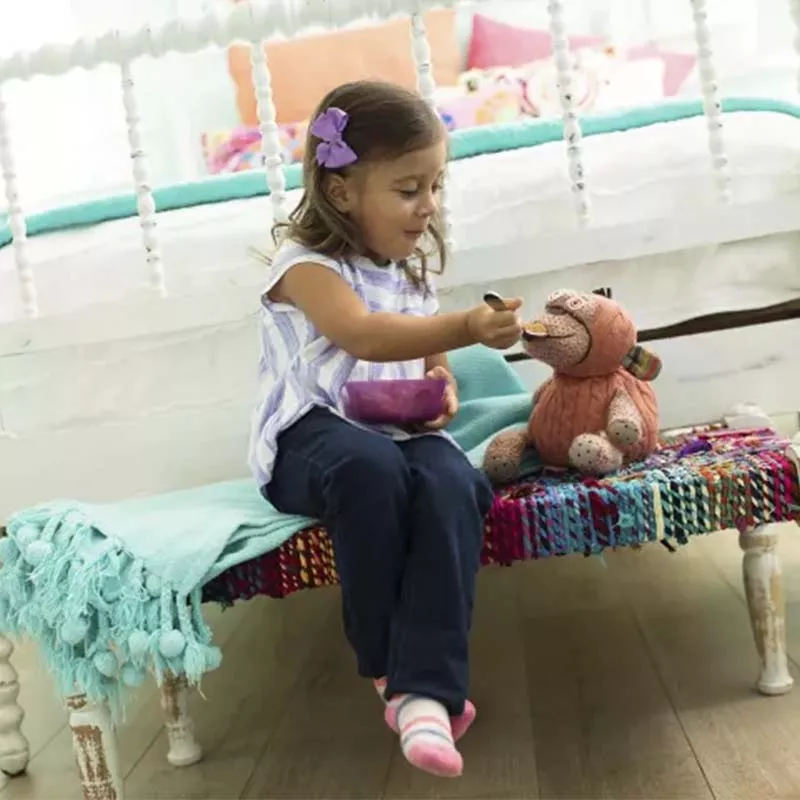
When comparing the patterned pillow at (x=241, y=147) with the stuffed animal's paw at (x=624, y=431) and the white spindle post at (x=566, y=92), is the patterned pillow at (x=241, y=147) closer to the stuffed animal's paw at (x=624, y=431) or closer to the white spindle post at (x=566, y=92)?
the white spindle post at (x=566, y=92)

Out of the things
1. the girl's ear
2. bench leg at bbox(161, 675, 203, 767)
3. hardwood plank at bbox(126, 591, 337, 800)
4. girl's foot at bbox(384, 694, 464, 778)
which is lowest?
hardwood plank at bbox(126, 591, 337, 800)

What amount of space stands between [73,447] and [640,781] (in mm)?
965

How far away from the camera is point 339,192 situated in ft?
3.95

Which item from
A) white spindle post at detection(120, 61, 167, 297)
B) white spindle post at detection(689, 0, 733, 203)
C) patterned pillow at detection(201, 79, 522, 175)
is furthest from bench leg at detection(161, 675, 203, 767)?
patterned pillow at detection(201, 79, 522, 175)

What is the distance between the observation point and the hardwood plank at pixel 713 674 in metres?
1.05

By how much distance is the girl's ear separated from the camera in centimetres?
120

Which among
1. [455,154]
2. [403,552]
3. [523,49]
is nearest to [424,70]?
[455,154]

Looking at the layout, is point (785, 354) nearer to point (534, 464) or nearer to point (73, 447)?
point (534, 464)

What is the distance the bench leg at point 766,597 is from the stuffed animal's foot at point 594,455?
0.17 meters

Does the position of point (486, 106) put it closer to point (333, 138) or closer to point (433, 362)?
point (433, 362)

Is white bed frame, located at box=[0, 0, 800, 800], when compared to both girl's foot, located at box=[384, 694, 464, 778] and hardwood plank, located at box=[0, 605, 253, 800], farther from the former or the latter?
girl's foot, located at box=[384, 694, 464, 778]

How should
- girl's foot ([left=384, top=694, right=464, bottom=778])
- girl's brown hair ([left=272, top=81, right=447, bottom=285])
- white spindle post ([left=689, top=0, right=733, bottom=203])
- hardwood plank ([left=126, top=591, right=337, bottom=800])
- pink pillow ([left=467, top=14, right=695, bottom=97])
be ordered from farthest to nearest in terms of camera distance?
pink pillow ([left=467, top=14, right=695, bottom=97])
white spindle post ([left=689, top=0, right=733, bottom=203])
hardwood plank ([left=126, top=591, right=337, bottom=800])
girl's brown hair ([left=272, top=81, right=447, bottom=285])
girl's foot ([left=384, top=694, right=464, bottom=778])

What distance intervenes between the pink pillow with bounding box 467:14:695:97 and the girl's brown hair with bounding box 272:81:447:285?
1.89 m

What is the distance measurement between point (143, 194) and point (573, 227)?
615 mm
